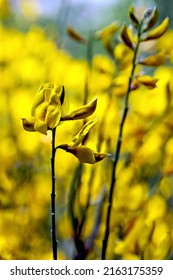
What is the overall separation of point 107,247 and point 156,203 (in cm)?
9

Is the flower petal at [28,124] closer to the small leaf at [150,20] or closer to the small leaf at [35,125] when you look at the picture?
the small leaf at [35,125]

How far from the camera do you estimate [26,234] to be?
0.78 m

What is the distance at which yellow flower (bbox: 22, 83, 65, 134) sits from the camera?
57 centimetres

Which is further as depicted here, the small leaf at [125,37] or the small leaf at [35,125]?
the small leaf at [125,37]

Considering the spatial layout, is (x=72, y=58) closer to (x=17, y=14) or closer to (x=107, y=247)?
(x=17, y=14)

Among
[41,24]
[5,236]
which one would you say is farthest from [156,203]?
[41,24]

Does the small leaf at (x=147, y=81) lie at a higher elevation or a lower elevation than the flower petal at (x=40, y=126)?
higher

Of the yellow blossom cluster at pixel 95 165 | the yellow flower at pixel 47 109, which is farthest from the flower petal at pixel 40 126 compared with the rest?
the yellow blossom cluster at pixel 95 165

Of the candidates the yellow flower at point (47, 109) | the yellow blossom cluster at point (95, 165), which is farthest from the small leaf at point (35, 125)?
the yellow blossom cluster at point (95, 165)

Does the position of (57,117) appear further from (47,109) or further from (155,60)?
(155,60)

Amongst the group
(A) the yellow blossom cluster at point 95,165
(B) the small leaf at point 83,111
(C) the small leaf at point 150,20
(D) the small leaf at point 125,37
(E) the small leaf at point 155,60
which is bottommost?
(A) the yellow blossom cluster at point 95,165

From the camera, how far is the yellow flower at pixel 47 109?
22.5 inches

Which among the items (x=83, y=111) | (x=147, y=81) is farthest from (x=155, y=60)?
(x=83, y=111)

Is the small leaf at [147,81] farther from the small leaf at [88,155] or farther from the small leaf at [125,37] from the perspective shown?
the small leaf at [88,155]
